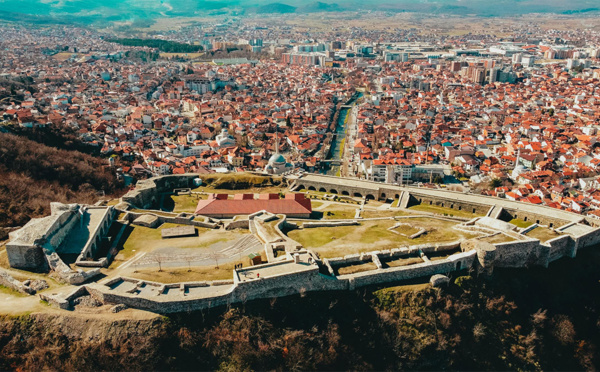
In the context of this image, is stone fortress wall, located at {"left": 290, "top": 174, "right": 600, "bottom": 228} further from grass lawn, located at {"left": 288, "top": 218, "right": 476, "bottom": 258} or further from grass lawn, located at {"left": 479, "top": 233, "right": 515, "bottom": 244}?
grass lawn, located at {"left": 479, "top": 233, "right": 515, "bottom": 244}

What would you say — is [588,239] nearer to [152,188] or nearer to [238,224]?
[238,224]

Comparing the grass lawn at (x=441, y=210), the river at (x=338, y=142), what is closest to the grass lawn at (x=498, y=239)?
the grass lawn at (x=441, y=210)

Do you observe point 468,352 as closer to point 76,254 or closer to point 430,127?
point 76,254

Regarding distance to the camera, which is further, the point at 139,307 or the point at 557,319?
the point at 557,319

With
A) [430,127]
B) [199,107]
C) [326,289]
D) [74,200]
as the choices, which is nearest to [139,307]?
[326,289]

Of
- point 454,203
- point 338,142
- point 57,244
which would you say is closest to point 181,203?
point 57,244

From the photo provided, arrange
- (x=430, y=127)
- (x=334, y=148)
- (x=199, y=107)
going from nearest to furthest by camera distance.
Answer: (x=334, y=148)
(x=430, y=127)
(x=199, y=107)
